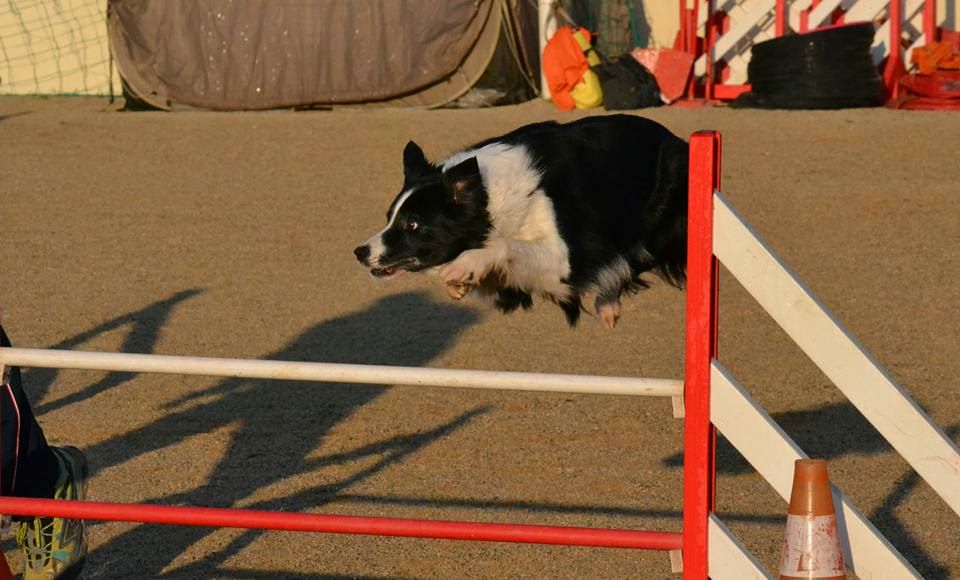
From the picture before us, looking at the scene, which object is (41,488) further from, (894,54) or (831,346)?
(894,54)

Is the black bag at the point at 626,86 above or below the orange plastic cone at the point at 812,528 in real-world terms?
below

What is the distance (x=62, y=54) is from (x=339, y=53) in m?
3.27

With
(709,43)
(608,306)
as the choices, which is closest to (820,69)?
(709,43)

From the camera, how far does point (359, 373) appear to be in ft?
12.2

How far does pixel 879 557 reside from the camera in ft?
10.9

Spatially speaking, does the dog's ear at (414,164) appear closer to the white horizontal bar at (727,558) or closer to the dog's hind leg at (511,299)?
the dog's hind leg at (511,299)

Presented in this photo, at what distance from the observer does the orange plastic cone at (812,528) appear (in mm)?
3188

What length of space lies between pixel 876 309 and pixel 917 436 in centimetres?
423

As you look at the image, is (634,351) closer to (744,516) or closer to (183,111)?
(744,516)

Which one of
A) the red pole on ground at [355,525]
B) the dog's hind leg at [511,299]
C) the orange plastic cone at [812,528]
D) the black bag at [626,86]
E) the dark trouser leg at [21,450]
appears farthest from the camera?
the black bag at [626,86]

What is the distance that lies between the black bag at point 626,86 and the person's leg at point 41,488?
9.09m

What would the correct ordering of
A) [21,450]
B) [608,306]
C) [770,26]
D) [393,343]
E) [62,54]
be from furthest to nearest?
[62,54] < [770,26] < [393,343] < [608,306] < [21,450]

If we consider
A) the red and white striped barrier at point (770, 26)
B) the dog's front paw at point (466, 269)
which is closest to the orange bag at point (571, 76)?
the red and white striped barrier at point (770, 26)

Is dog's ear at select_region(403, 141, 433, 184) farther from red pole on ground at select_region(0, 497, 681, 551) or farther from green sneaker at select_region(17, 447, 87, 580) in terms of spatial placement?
red pole on ground at select_region(0, 497, 681, 551)
